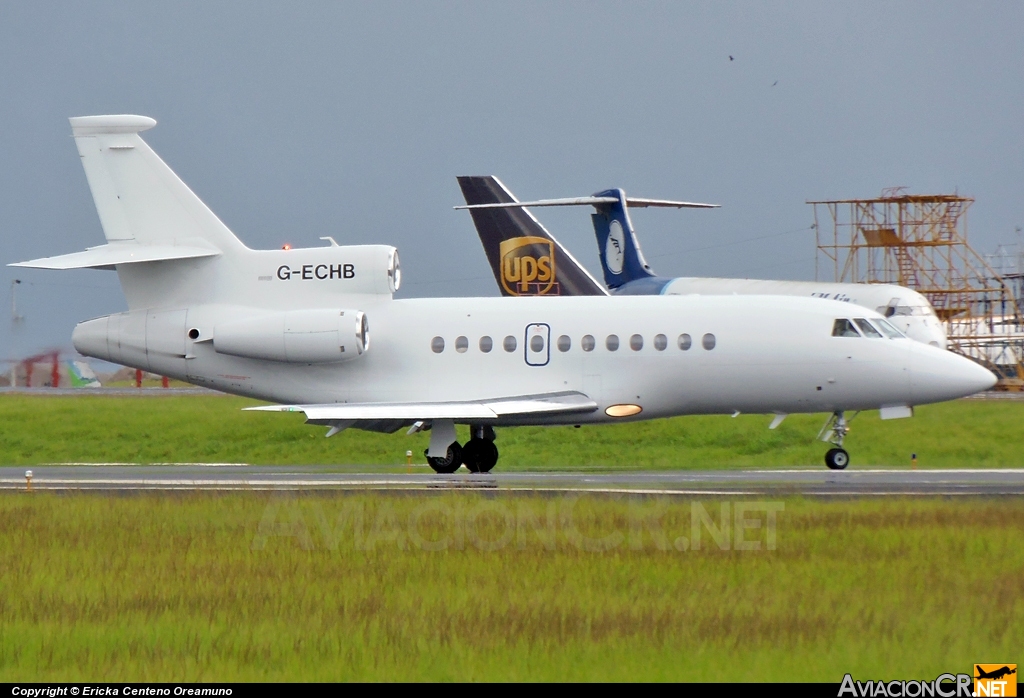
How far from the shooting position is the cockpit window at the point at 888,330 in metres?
25.3

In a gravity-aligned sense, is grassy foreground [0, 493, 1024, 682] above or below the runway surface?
below

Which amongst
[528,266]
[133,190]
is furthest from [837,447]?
[528,266]

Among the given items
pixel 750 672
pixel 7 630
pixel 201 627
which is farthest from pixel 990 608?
pixel 7 630

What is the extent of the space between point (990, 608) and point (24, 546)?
996 centimetres

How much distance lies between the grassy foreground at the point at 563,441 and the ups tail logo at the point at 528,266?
592 centimetres

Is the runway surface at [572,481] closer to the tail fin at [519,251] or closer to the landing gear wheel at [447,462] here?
the landing gear wheel at [447,462]

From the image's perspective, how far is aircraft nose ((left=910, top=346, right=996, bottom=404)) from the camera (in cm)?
2469

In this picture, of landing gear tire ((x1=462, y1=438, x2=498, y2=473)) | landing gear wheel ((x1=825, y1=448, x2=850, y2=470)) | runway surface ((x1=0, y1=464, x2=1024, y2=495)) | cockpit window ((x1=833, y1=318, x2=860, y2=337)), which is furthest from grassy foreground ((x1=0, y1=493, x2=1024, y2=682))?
landing gear tire ((x1=462, y1=438, x2=498, y2=473))

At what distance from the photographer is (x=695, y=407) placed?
1015 inches

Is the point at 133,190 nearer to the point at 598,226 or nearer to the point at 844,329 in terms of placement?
the point at 844,329

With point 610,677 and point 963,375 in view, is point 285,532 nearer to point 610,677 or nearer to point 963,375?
point 610,677

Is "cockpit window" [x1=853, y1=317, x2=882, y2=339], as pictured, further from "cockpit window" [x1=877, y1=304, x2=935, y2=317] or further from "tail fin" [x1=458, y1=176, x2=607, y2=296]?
"cockpit window" [x1=877, y1=304, x2=935, y2=317]

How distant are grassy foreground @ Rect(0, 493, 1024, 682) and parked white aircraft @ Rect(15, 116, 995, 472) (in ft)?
24.8

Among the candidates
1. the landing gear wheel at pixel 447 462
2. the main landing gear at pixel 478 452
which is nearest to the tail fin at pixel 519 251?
the main landing gear at pixel 478 452
